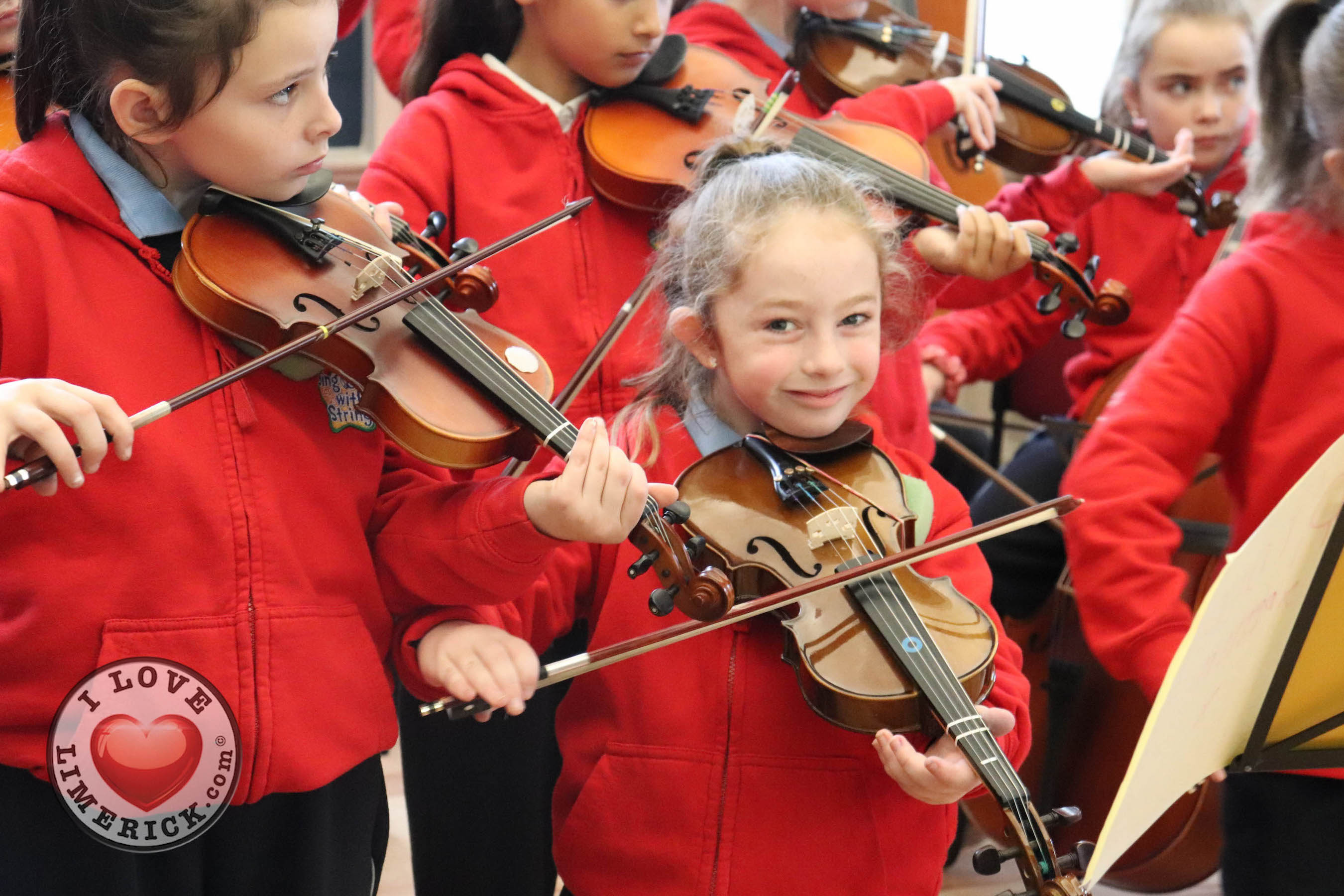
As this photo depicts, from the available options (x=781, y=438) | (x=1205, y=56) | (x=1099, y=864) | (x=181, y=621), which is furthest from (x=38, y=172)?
(x=1205, y=56)

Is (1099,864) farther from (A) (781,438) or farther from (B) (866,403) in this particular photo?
(B) (866,403)

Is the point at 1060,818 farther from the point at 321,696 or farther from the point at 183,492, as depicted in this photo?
the point at 183,492

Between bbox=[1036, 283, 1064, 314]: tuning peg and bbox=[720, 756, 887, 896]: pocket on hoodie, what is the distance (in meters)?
0.55

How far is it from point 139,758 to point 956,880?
1.46 meters

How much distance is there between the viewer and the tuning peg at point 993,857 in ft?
3.03

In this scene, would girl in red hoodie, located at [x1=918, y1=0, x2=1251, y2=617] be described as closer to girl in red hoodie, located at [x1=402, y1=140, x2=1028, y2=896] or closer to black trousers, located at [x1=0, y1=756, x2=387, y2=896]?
girl in red hoodie, located at [x1=402, y1=140, x2=1028, y2=896]

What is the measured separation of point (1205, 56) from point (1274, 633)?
1270 mm

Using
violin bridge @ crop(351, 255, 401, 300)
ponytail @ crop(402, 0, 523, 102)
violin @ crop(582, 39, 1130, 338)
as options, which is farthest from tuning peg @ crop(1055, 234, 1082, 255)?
violin bridge @ crop(351, 255, 401, 300)

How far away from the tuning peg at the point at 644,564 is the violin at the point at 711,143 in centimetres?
50

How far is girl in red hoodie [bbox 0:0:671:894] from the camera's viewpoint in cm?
92

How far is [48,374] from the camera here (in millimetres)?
919

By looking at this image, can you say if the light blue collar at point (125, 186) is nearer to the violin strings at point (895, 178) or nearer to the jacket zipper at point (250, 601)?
the jacket zipper at point (250, 601)

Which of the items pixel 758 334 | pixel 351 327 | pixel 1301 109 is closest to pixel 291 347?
pixel 351 327

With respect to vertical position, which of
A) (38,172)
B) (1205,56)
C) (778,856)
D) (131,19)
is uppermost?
(1205,56)
